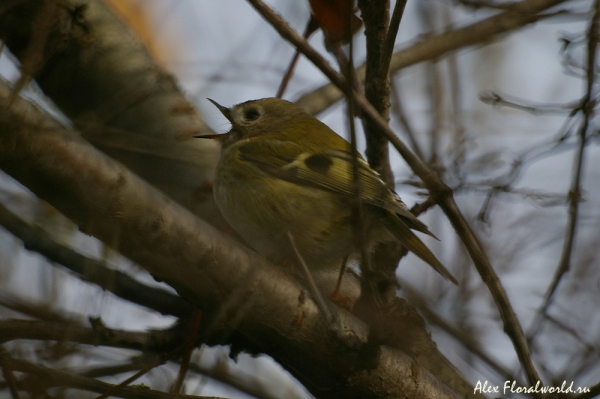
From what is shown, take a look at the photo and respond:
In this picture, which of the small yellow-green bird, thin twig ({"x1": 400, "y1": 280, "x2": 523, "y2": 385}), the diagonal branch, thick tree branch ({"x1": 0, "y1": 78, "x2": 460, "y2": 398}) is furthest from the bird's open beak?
thin twig ({"x1": 400, "y1": 280, "x2": 523, "y2": 385})

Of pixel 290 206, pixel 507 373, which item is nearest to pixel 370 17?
pixel 290 206

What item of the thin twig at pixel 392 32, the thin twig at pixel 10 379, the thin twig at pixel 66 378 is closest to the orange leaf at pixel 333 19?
the thin twig at pixel 392 32

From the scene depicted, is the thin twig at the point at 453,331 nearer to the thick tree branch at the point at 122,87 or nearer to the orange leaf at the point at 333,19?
the orange leaf at the point at 333,19

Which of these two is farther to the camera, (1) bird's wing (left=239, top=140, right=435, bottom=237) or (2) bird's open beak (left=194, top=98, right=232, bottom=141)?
(2) bird's open beak (left=194, top=98, right=232, bottom=141)

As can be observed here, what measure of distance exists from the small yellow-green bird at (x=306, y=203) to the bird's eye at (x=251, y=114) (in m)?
0.51

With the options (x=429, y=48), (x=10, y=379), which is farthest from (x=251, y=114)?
(x=10, y=379)

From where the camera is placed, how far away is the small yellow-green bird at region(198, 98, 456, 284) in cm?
215

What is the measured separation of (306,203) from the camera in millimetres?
2246

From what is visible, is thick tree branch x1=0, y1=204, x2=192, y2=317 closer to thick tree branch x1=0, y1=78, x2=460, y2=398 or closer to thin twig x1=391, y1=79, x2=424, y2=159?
thick tree branch x1=0, y1=78, x2=460, y2=398

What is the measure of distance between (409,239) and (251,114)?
1.26 m

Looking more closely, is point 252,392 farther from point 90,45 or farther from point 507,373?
point 90,45

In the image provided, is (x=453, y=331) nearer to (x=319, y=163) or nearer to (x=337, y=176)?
(x=337, y=176)

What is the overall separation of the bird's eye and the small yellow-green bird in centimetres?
51

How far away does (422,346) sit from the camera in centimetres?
204
